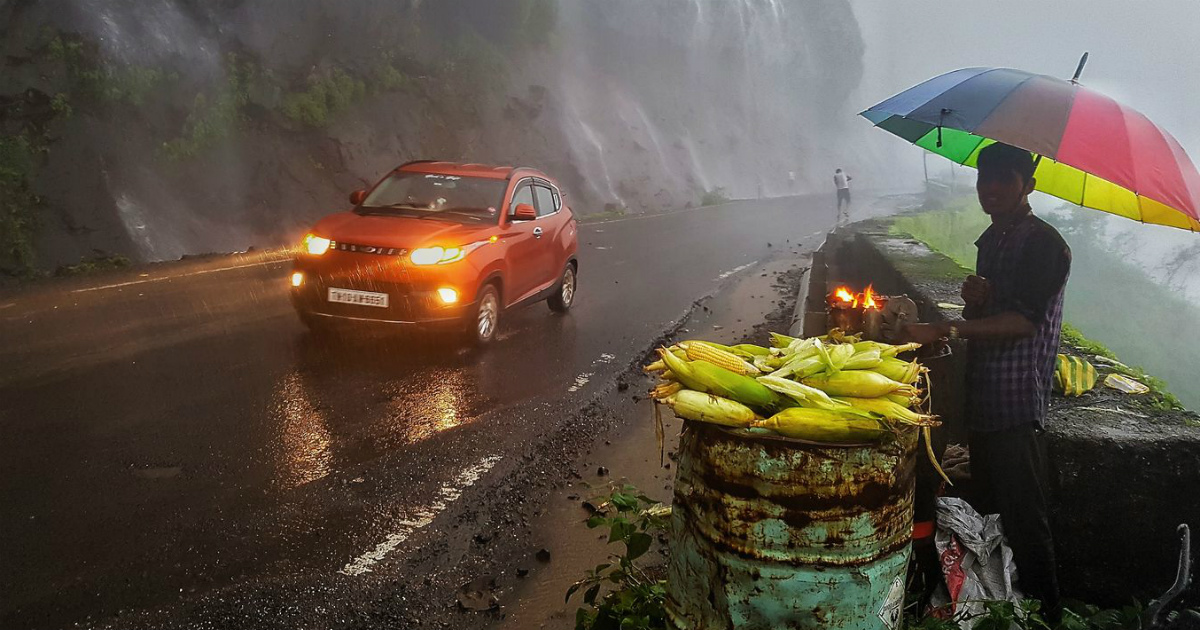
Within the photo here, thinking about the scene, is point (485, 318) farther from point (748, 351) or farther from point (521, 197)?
point (748, 351)

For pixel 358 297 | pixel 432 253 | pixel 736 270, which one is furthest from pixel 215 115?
pixel 432 253

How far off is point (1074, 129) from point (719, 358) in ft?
5.75

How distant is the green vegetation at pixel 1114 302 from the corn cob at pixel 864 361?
72.9ft

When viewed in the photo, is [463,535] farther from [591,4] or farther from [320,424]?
[591,4]

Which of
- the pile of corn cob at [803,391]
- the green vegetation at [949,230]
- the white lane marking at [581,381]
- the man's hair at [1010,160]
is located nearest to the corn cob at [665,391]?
the pile of corn cob at [803,391]

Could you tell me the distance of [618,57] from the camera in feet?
148

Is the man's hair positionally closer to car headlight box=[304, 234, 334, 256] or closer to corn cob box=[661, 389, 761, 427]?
corn cob box=[661, 389, 761, 427]

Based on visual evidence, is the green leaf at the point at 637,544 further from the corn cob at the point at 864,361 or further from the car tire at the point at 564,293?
the car tire at the point at 564,293

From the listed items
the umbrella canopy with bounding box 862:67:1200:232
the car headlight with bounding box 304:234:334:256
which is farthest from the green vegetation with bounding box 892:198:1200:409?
the umbrella canopy with bounding box 862:67:1200:232

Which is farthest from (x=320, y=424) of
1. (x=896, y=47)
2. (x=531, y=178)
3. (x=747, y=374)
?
(x=896, y=47)

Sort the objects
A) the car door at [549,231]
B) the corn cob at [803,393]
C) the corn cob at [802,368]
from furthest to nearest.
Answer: the car door at [549,231], the corn cob at [802,368], the corn cob at [803,393]

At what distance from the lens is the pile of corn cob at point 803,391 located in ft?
6.71

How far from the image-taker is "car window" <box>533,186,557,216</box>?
9133mm

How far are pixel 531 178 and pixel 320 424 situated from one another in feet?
15.2
